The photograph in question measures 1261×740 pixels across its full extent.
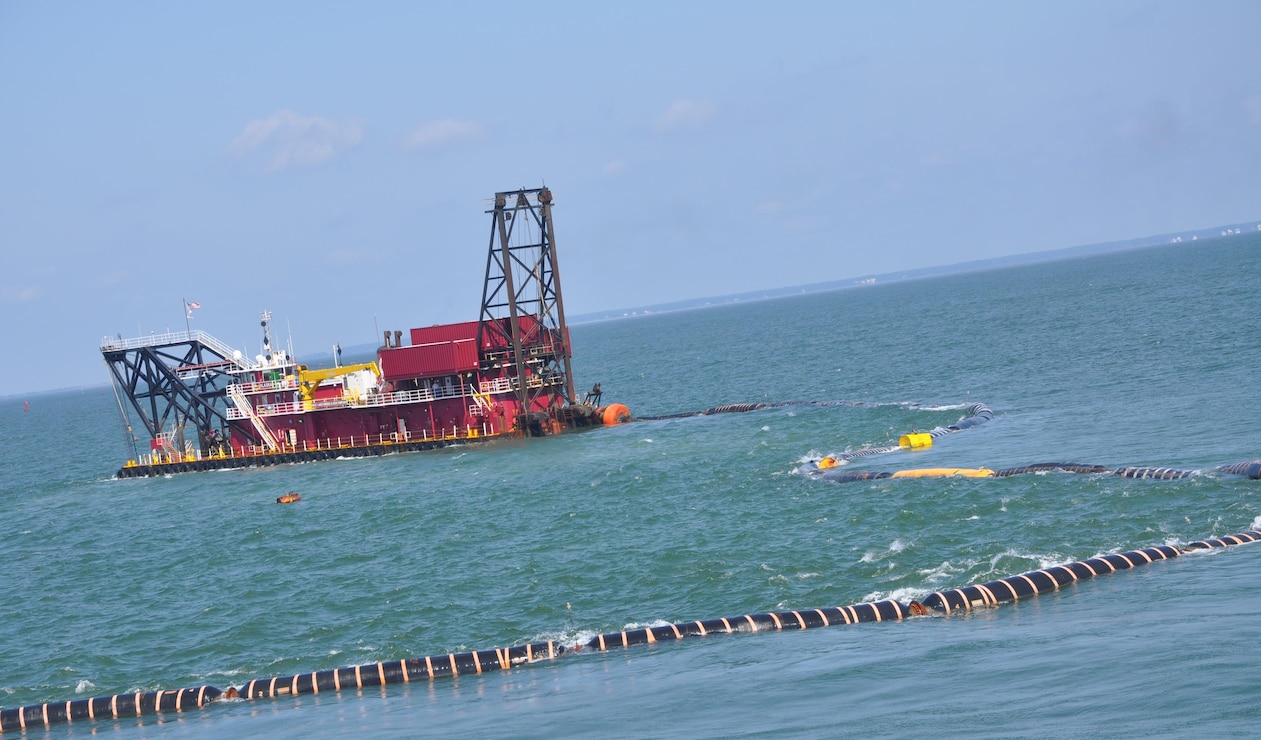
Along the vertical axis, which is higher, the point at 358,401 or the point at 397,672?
the point at 358,401

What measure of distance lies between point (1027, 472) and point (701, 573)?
1494 cm

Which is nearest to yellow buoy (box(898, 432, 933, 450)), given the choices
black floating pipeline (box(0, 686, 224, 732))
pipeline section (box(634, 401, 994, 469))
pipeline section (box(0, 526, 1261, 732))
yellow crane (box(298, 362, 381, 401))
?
pipeline section (box(634, 401, 994, 469))

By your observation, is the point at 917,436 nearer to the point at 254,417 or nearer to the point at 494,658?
the point at 494,658

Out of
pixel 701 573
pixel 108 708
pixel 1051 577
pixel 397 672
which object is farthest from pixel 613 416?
pixel 108 708

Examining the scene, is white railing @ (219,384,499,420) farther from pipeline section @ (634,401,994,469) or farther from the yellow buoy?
the yellow buoy

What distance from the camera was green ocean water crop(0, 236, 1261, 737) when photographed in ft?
84.2

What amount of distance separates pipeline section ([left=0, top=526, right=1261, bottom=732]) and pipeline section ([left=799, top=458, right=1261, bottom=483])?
11746 millimetres

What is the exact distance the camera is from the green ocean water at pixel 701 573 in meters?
25.7

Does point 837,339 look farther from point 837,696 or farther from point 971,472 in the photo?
point 837,696

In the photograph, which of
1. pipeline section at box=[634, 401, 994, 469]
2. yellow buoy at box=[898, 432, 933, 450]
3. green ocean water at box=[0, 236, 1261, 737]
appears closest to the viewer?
green ocean water at box=[0, 236, 1261, 737]

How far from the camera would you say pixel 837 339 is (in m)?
162

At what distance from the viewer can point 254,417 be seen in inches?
3305

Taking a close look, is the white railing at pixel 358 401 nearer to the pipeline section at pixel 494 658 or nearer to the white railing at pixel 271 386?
the white railing at pixel 271 386

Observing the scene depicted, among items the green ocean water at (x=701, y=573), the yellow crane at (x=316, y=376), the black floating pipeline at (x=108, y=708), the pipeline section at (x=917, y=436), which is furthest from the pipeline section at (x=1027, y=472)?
the yellow crane at (x=316, y=376)
